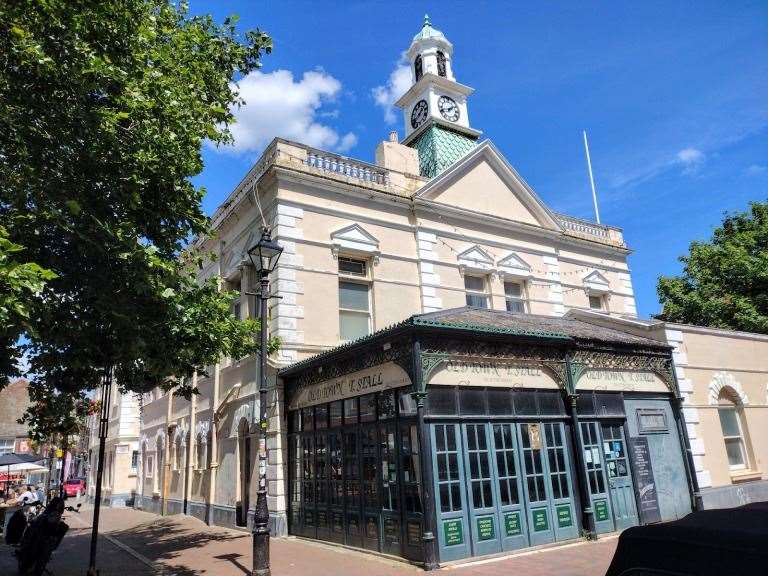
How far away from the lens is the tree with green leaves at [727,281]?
21334 mm

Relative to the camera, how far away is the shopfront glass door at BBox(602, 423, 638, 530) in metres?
12.0

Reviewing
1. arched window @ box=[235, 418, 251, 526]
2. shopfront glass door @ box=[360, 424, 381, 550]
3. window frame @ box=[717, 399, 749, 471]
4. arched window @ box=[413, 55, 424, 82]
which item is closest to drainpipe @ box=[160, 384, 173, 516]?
arched window @ box=[235, 418, 251, 526]

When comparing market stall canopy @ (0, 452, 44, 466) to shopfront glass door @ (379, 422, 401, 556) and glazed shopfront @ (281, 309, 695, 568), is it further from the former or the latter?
shopfront glass door @ (379, 422, 401, 556)

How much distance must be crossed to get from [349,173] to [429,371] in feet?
Result: 27.5

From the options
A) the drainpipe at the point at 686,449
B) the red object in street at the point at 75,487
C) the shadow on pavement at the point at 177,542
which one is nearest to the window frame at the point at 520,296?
the drainpipe at the point at 686,449

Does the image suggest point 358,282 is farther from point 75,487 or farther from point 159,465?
point 75,487

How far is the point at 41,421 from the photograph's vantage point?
1199cm

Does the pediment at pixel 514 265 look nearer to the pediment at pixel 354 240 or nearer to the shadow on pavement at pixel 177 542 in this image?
the pediment at pixel 354 240

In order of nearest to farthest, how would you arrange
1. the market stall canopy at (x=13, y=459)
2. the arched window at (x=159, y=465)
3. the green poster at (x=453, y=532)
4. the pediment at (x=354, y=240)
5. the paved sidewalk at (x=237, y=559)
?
the paved sidewalk at (x=237, y=559)
the green poster at (x=453, y=532)
the pediment at (x=354, y=240)
the market stall canopy at (x=13, y=459)
the arched window at (x=159, y=465)

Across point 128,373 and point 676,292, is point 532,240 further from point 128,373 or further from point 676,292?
point 128,373

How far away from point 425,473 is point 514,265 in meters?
10.7

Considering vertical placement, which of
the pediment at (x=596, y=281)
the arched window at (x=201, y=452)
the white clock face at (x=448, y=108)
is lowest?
the arched window at (x=201, y=452)

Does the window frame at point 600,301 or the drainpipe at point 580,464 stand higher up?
the window frame at point 600,301

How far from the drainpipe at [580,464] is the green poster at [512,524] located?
5.59 feet
